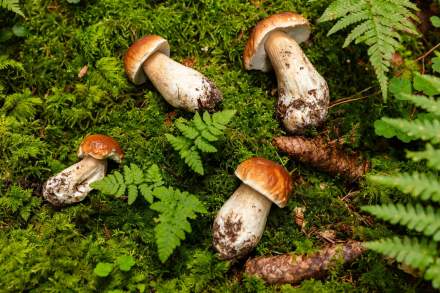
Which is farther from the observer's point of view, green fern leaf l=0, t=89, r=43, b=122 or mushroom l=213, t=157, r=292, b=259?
green fern leaf l=0, t=89, r=43, b=122

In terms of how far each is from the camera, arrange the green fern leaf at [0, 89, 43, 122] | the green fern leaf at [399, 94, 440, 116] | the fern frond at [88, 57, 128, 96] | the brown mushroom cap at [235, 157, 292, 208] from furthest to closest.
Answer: the fern frond at [88, 57, 128, 96] < the green fern leaf at [0, 89, 43, 122] < the brown mushroom cap at [235, 157, 292, 208] < the green fern leaf at [399, 94, 440, 116]

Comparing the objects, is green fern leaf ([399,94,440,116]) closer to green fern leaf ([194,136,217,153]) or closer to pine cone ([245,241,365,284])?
pine cone ([245,241,365,284])

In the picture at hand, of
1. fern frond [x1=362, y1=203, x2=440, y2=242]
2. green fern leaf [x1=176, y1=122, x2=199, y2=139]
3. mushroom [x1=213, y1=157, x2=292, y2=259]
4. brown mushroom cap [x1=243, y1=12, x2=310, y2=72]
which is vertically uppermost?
brown mushroom cap [x1=243, y1=12, x2=310, y2=72]

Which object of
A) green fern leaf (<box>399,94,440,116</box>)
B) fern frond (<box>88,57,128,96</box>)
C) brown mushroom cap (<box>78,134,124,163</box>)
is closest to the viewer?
green fern leaf (<box>399,94,440,116</box>)

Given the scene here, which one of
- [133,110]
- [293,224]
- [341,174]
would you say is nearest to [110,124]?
[133,110]

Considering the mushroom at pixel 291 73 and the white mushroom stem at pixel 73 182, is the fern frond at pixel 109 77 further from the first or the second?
the mushroom at pixel 291 73

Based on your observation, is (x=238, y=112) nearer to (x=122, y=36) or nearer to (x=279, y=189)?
(x=279, y=189)

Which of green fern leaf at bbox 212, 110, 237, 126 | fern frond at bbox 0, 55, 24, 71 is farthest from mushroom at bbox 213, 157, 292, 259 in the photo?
fern frond at bbox 0, 55, 24, 71
